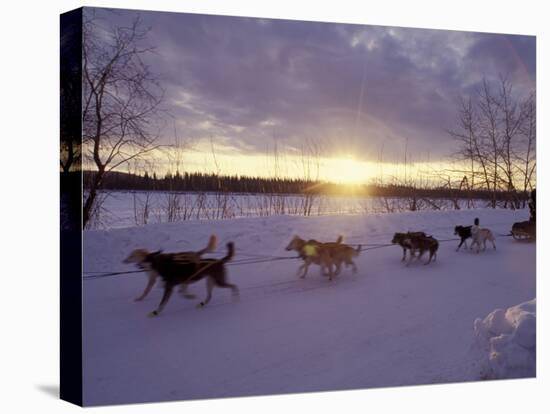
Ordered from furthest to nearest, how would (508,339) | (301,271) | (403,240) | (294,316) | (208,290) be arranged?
(403,240) → (508,339) → (301,271) → (294,316) → (208,290)

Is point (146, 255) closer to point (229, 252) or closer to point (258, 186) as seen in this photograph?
point (229, 252)

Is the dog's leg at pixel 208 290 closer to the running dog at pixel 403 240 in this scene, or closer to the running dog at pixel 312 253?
the running dog at pixel 312 253

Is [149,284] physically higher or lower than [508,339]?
higher

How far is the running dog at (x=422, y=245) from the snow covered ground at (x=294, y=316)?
11 centimetres

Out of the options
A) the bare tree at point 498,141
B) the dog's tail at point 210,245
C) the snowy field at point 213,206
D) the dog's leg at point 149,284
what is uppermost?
the bare tree at point 498,141

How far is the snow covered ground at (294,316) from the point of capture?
4898 millimetres

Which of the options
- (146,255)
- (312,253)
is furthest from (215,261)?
(312,253)

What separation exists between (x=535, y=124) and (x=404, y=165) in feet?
5.31

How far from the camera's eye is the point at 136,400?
4.89 metres

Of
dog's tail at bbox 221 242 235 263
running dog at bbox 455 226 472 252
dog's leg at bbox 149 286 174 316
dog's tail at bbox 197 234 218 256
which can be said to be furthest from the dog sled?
dog's leg at bbox 149 286 174 316

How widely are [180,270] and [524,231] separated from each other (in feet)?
12.8

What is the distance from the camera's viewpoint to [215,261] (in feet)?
17.3

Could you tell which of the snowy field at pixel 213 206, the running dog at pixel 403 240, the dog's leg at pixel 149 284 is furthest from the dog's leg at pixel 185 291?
the running dog at pixel 403 240

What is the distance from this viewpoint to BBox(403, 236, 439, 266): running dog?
20.2ft
